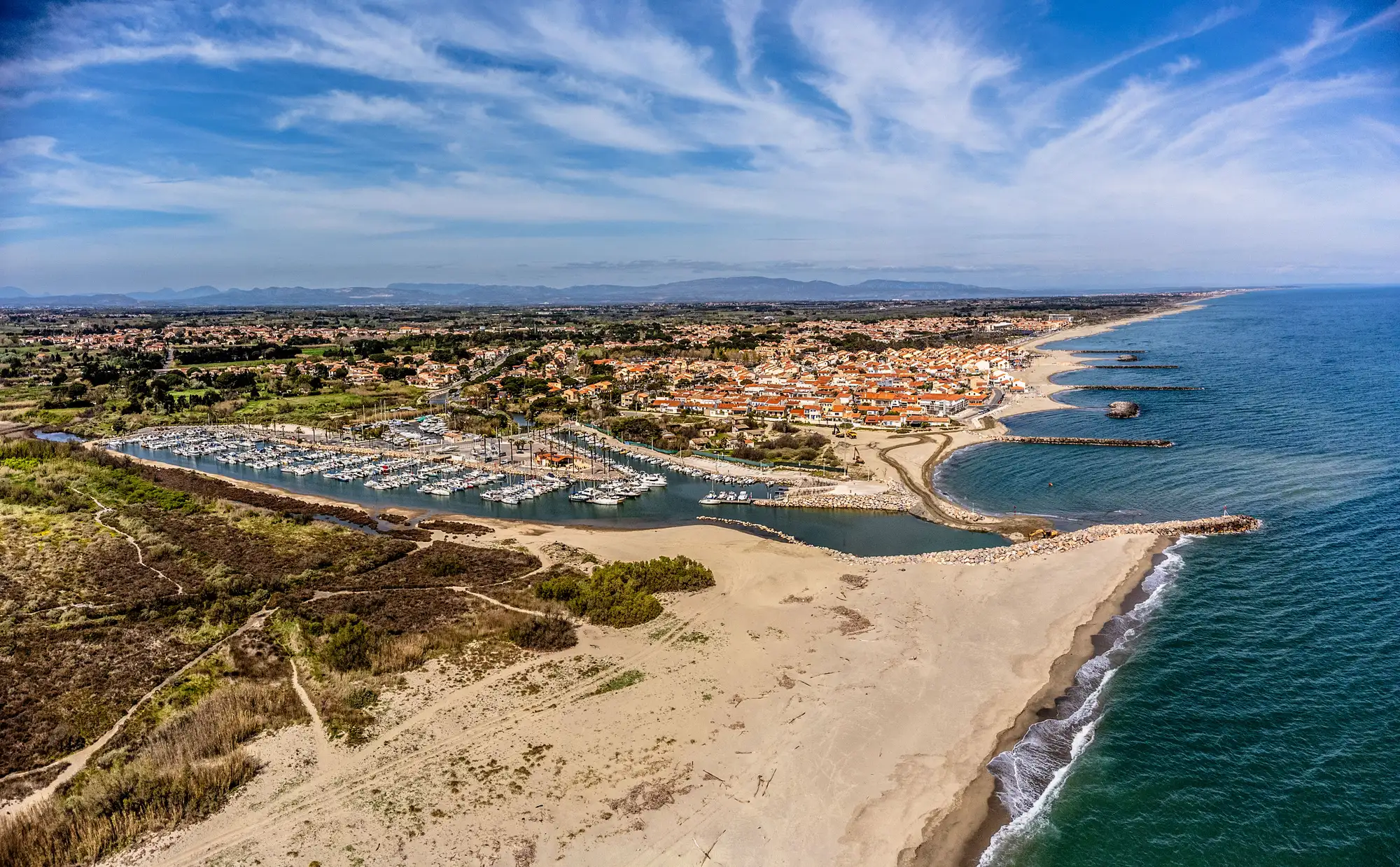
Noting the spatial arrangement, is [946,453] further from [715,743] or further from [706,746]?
[706,746]

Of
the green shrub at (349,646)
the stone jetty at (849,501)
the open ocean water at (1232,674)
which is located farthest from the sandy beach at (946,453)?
the green shrub at (349,646)

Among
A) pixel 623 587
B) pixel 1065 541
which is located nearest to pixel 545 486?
pixel 623 587

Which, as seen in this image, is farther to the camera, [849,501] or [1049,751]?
[849,501]

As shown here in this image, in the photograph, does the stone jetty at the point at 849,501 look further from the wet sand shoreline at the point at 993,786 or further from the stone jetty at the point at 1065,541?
the wet sand shoreline at the point at 993,786

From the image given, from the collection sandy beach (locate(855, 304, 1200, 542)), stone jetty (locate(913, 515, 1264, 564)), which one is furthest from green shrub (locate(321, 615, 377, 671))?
sandy beach (locate(855, 304, 1200, 542))

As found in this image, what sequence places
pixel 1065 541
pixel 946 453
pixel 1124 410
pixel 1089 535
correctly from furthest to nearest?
1. pixel 1124 410
2. pixel 946 453
3. pixel 1089 535
4. pixel 1065 541

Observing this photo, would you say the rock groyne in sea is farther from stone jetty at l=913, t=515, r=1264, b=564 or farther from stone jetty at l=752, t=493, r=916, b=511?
stone jetty at l=752, t=493, r=916, b=511
